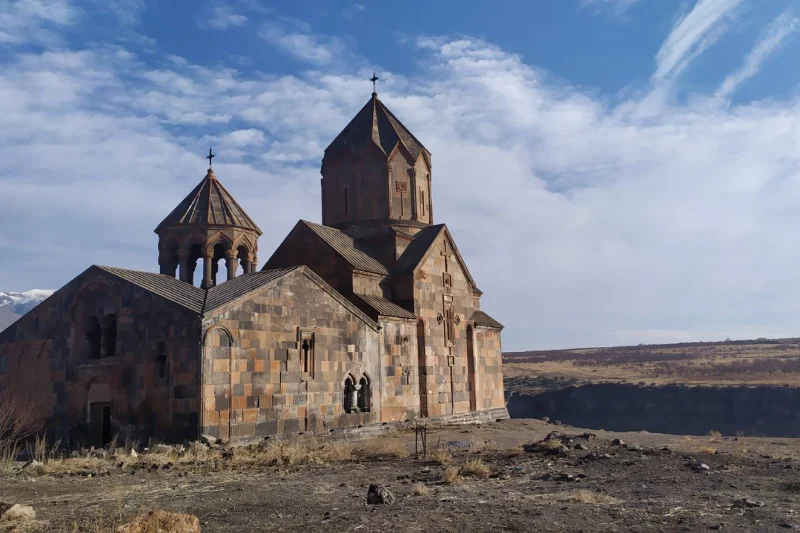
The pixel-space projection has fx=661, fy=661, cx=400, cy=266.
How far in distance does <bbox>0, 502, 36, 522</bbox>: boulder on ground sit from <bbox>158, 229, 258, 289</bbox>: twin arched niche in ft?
37.0

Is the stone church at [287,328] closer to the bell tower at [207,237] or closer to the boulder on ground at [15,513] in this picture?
the bell tower at [207,237]

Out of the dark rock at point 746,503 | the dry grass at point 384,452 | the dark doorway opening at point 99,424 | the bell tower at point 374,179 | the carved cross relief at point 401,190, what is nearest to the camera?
the dark rock at point 746,503

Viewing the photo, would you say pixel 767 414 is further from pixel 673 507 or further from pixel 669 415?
pixel 673 507

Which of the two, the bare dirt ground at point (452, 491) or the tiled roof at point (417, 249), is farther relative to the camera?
the tiled roof at point (417, 249)

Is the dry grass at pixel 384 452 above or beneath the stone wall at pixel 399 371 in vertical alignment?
beneath

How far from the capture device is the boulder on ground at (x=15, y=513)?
5590mm

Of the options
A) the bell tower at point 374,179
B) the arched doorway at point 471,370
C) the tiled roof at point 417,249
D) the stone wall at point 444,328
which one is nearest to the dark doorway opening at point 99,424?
the stone wall at point 444,328

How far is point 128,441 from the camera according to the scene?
35.7ft

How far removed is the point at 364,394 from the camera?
14258mm

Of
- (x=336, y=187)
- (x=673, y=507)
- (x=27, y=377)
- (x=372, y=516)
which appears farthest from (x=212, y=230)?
(x=673, y=507)

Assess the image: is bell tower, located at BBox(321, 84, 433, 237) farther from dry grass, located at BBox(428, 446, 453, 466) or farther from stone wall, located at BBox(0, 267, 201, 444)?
dry grass, located at BBox(428, 446, 453, 466)

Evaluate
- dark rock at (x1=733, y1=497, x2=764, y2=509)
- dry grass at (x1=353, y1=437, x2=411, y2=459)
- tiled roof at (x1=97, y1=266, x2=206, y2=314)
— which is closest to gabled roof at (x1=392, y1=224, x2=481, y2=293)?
tiled roof at (x1=97, y1=266, x2=206, y2=314)

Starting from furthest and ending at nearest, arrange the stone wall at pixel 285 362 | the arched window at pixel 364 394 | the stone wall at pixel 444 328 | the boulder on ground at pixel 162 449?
the stone wall at pixel 444 328 < the arched window at pixel 364 394 < the stone wall at pixel 285 362 < the boulder on ground at pixel 162 449

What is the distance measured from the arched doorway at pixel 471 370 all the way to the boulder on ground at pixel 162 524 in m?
12.8
